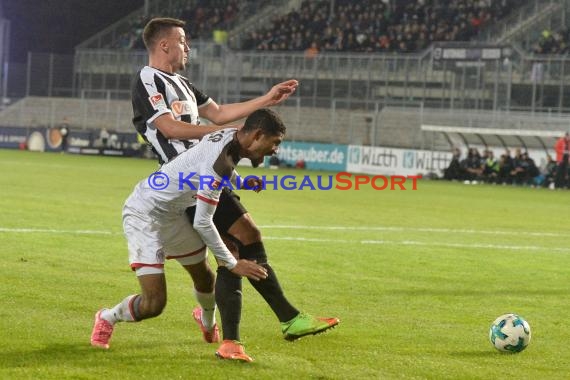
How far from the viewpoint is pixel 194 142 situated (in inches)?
317

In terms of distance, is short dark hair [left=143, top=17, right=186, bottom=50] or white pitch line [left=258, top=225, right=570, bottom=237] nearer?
short dark hair [left=143, top=17, right=186, bottom=50]

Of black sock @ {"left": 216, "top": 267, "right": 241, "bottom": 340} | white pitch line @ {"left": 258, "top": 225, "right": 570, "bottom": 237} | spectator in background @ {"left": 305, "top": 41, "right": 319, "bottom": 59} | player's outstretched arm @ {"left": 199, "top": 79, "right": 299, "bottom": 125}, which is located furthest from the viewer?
spectator in background @ {"left": 305, "top": 41, "right": 319, "bottom": 59}

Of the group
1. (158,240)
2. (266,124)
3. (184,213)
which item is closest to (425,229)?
(184,213)

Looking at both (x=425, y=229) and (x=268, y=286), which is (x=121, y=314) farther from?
(x=425, y=229)

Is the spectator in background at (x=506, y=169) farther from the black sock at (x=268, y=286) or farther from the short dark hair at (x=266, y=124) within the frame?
the short dark hair at (x=266, y=124)

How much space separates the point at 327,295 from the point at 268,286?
293cm

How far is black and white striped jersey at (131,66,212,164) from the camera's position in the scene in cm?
798

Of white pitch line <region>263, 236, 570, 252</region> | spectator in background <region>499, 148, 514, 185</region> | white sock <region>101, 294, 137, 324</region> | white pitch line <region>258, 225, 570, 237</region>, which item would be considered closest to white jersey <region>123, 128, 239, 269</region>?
white sock <region>101, 294, 137, 324</region>

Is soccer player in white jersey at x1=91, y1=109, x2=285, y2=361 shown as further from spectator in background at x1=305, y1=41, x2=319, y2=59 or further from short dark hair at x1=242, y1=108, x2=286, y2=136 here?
spectator in background at x1=305, y1=41, x2=319, y2=59

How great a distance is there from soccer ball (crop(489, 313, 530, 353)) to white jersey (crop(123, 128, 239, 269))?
208 cm

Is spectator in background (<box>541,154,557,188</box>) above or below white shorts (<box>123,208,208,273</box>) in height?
below

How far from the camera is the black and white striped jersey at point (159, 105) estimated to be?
798cm

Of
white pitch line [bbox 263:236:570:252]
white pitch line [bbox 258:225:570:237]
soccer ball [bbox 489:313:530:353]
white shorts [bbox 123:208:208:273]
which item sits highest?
white shorts [bbox 123:208:208:273]

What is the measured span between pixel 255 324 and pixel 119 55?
46.0m
